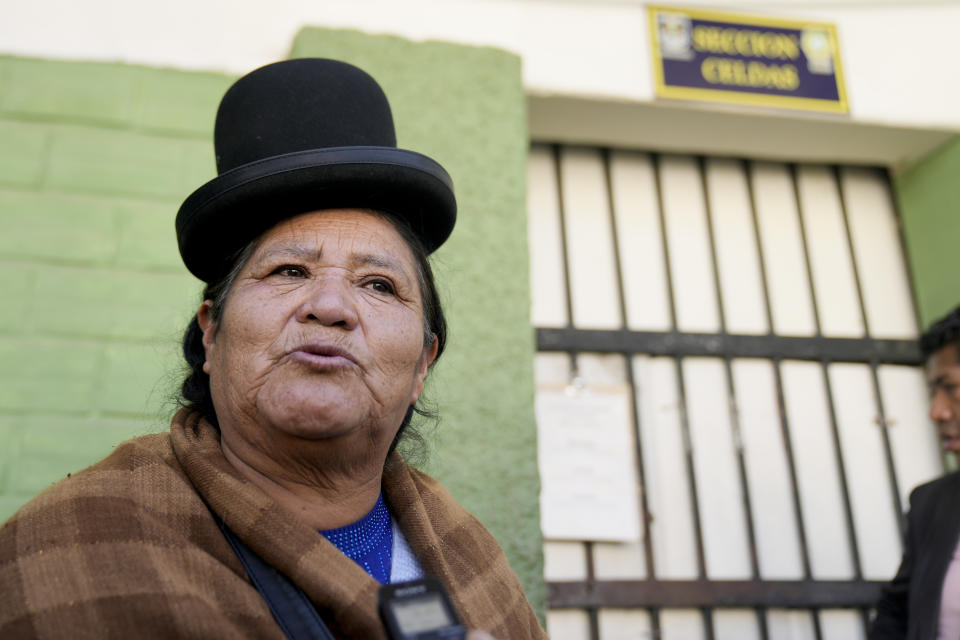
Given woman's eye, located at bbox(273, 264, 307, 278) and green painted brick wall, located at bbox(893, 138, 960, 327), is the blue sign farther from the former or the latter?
woman's eye, located at bbox(273, 264, 307, 278)

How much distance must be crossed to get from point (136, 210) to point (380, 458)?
→ 1.53 meters

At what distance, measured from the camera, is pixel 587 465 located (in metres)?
3.15

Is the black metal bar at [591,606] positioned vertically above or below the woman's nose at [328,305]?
below

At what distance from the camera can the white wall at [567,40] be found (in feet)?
9.77

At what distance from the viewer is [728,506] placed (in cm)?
326

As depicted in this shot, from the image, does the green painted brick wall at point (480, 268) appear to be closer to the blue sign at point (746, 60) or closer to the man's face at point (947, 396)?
the blue sign at point (746, 60)

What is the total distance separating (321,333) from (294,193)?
0.31 meters

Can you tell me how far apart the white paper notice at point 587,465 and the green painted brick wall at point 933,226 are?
4.62 ft

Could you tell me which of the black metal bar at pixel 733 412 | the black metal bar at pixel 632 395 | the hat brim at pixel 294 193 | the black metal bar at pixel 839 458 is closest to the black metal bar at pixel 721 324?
the black metal bar at pixel 733 412

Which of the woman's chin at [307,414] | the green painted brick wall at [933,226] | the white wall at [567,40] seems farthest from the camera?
the green painted brick wall at [933,226]

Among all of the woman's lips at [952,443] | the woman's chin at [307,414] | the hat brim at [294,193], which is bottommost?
the woman's chin at [307,414]

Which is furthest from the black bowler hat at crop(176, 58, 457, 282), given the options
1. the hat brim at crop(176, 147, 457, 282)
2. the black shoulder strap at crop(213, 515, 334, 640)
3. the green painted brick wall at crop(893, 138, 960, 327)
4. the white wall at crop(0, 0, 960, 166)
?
the green painted brick wall at crop(893, 138, 960, 327)

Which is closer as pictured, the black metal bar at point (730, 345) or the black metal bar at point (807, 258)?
the black metal bar at point (730, 345)

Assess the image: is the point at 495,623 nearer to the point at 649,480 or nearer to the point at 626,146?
the point at 649,480
